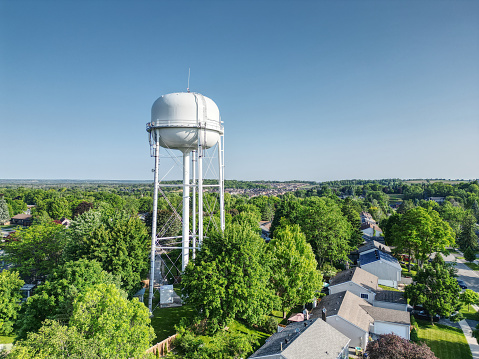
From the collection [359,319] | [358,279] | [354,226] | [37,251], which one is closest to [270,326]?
[359,319]

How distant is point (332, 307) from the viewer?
81.0 feet

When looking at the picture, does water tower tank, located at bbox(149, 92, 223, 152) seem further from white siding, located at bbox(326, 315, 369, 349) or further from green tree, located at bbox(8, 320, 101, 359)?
white siding, located at bbox(326, 315, 369, 349)

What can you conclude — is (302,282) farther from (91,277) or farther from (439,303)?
(91,277)

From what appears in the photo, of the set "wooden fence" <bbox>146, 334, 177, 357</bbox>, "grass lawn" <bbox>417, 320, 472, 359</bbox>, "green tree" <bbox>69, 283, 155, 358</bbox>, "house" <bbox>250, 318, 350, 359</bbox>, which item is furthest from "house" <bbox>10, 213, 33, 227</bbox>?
"grass lawn" <bbox>417, 320, 472, 359</bbox>

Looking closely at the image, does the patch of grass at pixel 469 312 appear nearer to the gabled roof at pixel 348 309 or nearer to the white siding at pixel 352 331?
the gabled roof at pixel 348 309

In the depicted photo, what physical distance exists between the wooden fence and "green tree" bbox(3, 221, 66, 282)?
737 inches

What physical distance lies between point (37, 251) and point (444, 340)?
40.2m

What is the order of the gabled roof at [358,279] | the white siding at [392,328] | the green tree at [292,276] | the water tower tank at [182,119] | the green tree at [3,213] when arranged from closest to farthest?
the white siding at [392,328], the water tower tank at [182,119], the green tree at [292,276], the gabled roof at [358,279], the green tree at [3,213]

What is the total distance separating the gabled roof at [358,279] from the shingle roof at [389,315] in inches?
195

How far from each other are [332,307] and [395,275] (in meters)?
16.5

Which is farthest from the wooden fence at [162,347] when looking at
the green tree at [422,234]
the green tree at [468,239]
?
the green tree at [468,239]

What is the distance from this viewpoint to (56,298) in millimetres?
18719

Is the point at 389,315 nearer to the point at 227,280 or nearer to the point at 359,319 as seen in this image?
the point at 359,319

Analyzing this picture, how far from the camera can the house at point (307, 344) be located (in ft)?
58.1
